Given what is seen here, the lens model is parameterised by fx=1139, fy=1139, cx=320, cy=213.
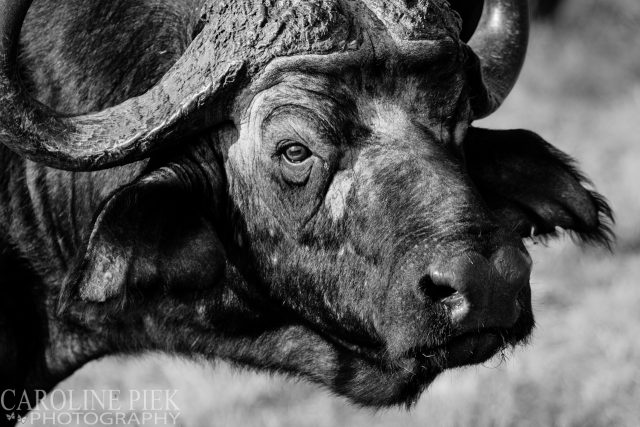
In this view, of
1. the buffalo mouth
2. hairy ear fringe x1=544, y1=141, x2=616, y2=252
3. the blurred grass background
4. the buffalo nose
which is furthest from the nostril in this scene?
hairy ear fringe x1=544, y1=141, x2=616, y2=252

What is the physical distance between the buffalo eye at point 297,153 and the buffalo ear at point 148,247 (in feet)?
1.56

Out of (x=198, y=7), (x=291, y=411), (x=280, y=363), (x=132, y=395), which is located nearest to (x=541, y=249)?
(x=291, y=411)

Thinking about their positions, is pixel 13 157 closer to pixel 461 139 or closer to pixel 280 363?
pixel 280 363

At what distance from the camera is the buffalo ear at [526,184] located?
17.2ft

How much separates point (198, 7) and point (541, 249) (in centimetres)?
531

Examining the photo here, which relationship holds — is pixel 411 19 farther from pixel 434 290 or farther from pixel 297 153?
pixel 434 290

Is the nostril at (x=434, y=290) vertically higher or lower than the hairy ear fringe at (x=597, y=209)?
higher

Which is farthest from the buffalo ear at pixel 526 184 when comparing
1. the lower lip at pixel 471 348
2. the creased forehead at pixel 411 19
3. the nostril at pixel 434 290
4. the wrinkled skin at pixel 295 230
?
the nostril at pixel 434 290

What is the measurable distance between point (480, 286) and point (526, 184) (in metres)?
1.37

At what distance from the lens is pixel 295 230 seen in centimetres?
461

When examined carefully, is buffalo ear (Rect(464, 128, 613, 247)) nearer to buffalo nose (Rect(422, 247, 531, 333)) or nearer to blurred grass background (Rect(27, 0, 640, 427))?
blurred grass background (Rect(27, 0, 640, 427))

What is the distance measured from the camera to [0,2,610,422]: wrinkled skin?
4.30m

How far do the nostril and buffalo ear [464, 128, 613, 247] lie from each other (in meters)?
1.19

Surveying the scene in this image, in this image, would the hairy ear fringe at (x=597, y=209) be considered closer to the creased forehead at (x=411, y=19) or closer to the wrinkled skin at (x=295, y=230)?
the wrinkled skin at (x=295, y=230)
